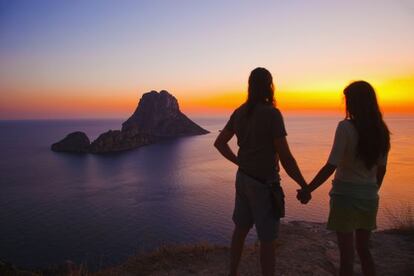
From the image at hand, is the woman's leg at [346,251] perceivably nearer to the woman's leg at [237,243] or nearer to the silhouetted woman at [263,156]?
the silhouetted woman at [263,156]

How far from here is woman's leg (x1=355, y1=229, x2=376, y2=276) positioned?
4430 millimetres

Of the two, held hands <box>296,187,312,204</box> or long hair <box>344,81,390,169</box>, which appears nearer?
long hair <box>344,81,390,169</box>

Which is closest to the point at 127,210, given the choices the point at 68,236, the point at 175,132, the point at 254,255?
the point at 68,236

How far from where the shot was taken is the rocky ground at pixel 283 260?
6816 millimetres

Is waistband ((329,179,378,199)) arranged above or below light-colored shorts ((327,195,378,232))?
above

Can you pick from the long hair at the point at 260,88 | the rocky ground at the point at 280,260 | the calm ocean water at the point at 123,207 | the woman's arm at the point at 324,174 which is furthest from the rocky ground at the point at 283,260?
the calm ocean water at the point at 123,207

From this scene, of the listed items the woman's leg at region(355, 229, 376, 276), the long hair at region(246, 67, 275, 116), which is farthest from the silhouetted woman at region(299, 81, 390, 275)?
the long hair at region(246, 67, 275, 116)

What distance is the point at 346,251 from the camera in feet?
14.0

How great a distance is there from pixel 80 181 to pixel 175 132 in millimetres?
125864

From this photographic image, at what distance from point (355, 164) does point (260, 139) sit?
1.08 m

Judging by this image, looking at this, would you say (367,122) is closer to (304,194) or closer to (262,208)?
(304,194)

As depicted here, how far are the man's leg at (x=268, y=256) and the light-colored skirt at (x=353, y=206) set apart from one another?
0.73 meters

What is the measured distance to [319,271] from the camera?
6.78 meters

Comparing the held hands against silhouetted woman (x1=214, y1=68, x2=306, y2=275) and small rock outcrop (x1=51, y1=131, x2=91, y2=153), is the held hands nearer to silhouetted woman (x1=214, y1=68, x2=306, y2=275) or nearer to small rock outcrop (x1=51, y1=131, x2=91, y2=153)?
silhouetted woman (x1=214, y1=68, x2=306, y2=275)
